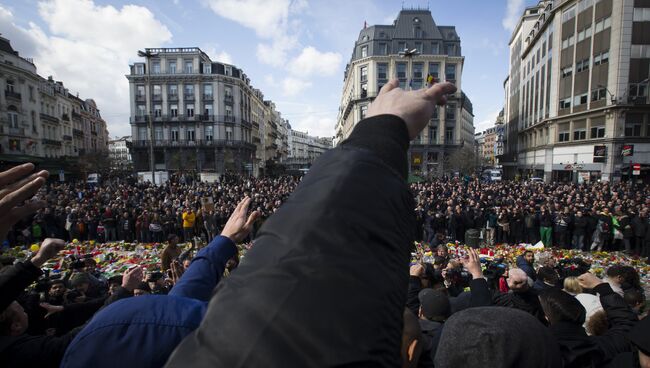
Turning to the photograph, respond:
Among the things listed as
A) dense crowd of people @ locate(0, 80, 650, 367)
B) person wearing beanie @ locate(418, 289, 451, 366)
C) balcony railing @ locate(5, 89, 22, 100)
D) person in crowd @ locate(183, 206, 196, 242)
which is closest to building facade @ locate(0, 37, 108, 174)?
balcony railing @ locate(5, 89, 22, 100)

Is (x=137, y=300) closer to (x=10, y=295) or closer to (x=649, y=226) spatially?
(x=10, y=295)

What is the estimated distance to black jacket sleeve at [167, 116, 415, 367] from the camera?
59 cm

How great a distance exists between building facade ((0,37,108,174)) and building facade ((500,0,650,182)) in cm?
6078

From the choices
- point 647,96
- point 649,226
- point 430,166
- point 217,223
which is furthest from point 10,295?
point 430,166

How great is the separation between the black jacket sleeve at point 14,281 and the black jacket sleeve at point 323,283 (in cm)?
206

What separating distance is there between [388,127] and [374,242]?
1.27ft

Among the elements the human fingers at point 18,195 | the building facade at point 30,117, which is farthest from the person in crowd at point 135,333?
the building facade at point 30,117

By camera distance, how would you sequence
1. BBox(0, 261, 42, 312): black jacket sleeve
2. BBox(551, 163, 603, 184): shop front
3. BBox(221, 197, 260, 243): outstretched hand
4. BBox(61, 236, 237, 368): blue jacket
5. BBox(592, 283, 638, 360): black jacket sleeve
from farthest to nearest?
BBox(551, 163, 603, 184): shop front < BBox(592, 283, 638, 360): black jacket sleeve < BBox(221, 197, 260, 243): outstretched hand < BBox(0, 261, 42, 312): black jacket sleeve < BBox(61, 236, 237, 368): blue jacket

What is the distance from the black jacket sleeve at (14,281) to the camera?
1928 millimetres

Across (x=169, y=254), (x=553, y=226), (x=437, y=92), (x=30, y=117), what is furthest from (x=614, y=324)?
(x=30, y=117)

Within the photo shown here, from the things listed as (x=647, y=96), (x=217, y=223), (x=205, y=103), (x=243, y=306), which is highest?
(x=205, y=103)

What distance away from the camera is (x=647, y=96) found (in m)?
30.1

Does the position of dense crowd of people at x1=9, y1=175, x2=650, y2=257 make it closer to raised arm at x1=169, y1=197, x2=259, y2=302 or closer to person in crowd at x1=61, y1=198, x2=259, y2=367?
raised arm at x1=169, y1=197, x2=259, y2=302

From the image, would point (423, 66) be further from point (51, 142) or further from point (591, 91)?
point (51, 142)
